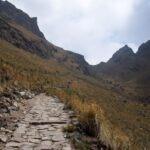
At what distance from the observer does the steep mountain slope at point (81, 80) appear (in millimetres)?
11586

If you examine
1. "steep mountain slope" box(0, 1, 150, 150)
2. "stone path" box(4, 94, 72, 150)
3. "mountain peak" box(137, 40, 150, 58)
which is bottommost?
"stone path" box(4, 94, 72, 150)

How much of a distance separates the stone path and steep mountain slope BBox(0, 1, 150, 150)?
2.62 ft

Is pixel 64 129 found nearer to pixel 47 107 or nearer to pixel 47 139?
pixel 47 139

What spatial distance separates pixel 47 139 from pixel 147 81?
15192cm

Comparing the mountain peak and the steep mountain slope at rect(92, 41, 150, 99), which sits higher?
the mountain peak

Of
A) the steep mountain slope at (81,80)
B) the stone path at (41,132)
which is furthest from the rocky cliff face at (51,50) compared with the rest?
the stone path at (41,132)

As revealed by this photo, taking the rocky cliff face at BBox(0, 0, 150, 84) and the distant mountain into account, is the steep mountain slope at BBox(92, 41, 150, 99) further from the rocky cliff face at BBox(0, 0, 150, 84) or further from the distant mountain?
the distant mountain

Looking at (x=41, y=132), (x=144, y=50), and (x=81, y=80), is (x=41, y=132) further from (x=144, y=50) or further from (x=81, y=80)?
(x=144, y=50)

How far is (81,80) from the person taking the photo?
81375mm

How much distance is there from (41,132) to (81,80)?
234 feet

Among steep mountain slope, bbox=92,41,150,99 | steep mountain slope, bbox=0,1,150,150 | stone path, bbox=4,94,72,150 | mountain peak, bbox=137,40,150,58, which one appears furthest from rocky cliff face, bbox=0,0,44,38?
stone path, bbox=4,94,72,150

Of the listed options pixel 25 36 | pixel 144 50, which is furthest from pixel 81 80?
pixel 144 50

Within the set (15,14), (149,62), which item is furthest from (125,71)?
(15,14)

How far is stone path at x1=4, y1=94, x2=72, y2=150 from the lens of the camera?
8524mm
